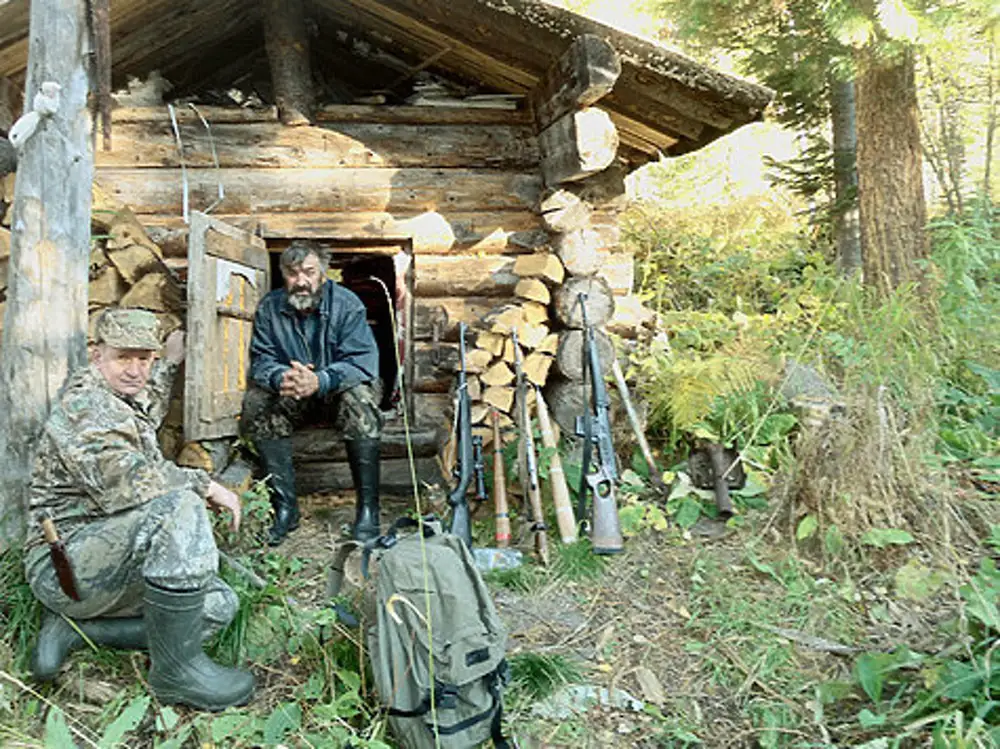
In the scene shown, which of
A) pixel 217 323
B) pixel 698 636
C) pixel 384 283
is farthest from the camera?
pixel 384 283

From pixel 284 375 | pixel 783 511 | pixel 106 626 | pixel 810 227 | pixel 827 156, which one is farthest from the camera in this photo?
pixel 810 227

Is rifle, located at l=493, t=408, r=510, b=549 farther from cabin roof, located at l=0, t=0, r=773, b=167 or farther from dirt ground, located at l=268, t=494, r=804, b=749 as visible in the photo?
cabin roof, located at l=0, t=0, r=773, b=167

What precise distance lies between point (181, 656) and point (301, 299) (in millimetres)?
2824

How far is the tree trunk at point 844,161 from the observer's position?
8328mm

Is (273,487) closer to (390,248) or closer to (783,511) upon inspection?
(390,248)

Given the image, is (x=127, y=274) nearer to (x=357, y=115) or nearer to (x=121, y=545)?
(x=357, y=115)

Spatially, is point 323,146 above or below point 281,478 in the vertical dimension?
above

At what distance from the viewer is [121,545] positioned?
283 centimetres

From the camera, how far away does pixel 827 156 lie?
8703 millimetres

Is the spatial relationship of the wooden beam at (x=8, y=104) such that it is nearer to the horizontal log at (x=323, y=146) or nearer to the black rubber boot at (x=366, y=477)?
the horizontal log at (x=323, y=146)

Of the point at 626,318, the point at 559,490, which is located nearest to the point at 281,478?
the point at 559,490

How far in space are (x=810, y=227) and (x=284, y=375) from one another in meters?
7.81

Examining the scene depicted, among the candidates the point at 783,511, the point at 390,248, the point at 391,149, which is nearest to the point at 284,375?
the point at 390,248

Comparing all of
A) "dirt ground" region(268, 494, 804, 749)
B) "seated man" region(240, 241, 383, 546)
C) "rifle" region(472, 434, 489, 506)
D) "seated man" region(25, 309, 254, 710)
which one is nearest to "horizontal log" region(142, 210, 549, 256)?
"seated man" region(240, 241, 383, 546)
